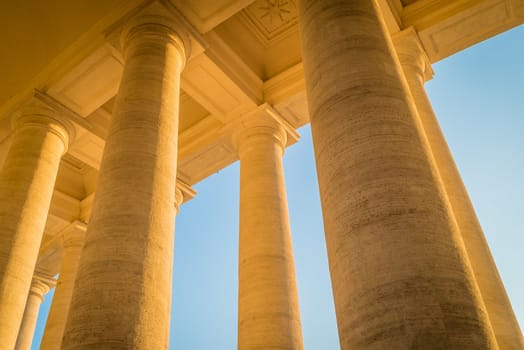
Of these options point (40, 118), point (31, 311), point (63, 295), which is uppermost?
point (40, 118)

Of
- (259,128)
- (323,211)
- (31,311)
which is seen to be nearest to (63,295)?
(31,311)

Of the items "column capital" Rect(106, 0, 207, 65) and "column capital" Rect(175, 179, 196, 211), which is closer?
"column capital" Rect(106, 0, 207, 65)

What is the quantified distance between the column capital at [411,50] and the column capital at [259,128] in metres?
16.4

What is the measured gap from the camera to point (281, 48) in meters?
58.2

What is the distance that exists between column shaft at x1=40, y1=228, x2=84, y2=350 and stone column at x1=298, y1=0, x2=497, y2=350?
177 ft

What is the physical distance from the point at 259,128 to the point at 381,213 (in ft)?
131

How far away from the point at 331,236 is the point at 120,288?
12544 mm

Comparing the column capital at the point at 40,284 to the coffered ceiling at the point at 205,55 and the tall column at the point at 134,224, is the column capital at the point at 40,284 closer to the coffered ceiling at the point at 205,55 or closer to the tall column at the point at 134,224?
the coffered ceiling at the point at 205,55

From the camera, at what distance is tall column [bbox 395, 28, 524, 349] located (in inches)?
1188

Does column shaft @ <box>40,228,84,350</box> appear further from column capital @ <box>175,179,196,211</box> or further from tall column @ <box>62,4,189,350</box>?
Result: tall column @ <box>62,4,189,350</box>

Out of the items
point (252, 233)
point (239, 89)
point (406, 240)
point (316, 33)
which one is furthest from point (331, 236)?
point (239, 89)

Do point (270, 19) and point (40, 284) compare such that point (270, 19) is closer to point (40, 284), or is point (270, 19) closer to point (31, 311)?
point (40, 284)

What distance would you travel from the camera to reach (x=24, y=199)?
135ft

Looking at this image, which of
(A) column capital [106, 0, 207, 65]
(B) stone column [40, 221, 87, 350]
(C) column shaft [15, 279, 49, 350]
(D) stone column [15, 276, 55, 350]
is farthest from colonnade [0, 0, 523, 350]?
(C) column shaft [15, 279, 49, 350]
